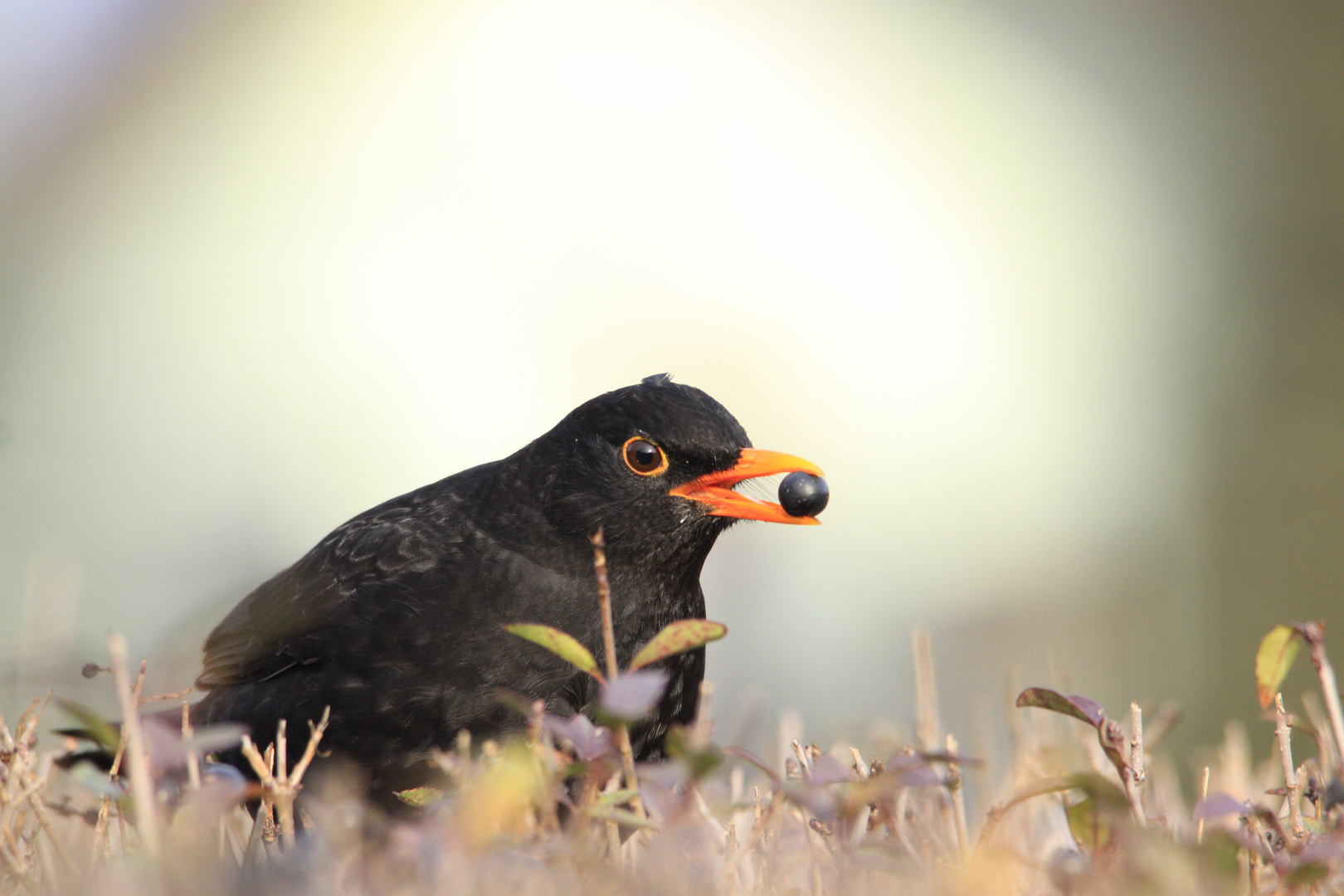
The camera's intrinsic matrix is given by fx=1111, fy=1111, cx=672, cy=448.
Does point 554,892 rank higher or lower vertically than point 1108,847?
higher

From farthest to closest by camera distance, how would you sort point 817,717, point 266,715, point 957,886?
point 817,717, point 266,715, point 957,886

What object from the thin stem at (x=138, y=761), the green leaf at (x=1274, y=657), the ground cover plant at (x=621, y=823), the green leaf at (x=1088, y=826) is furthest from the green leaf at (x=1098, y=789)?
the thin stem at (x=138, y=761)

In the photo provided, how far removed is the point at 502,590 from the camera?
9.61 ft

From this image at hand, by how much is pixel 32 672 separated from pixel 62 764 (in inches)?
40.2

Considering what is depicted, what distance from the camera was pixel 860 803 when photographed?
1496 millimetres

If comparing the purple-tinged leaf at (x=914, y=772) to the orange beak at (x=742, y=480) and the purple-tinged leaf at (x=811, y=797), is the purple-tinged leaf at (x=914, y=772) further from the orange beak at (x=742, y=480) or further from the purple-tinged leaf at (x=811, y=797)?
the orange beak at (x=742, y=480)

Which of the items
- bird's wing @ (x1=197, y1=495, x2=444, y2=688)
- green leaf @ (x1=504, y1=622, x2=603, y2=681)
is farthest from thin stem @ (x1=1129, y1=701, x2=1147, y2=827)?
bird's wing @ (x1=197, y1=495, x2=444, y2=688)

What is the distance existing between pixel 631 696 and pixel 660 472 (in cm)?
180

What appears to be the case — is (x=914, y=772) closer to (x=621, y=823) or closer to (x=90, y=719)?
(x=621, y=823)

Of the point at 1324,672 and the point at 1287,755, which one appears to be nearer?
the point at 1324,672

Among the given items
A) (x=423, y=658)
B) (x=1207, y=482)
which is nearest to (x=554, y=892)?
(x=423, y=658)

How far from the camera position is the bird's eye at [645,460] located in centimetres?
312

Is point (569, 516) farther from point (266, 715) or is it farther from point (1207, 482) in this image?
point (1207, 482)

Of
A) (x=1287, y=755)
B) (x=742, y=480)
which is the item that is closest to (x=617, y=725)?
(x=1287, y=755)
